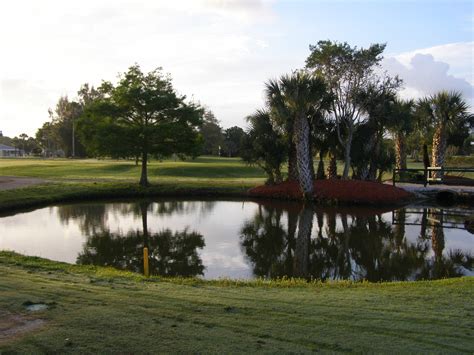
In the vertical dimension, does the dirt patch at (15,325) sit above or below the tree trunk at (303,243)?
above

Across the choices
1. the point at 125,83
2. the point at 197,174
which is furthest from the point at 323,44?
the point at 197,174

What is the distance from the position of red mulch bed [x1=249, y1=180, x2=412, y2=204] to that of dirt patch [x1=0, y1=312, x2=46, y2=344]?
2426cm

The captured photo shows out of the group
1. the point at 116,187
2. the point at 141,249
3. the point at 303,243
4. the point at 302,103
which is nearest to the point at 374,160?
the point at 302,103

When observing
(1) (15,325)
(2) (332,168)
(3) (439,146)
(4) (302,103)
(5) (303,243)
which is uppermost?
(4) (302,103)

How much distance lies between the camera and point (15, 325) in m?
6.14

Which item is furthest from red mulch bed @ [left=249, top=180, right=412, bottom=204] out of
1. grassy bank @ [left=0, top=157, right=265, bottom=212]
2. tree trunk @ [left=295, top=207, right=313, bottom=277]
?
grassy bank @ [left=0, top=157, right=265, bottom=212]

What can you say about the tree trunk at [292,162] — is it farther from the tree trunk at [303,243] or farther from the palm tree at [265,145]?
the tree trunk at [303,243]

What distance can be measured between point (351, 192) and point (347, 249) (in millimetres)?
13296

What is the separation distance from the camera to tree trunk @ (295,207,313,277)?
1334 centimetres

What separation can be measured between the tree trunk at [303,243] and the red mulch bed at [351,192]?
3.57 m

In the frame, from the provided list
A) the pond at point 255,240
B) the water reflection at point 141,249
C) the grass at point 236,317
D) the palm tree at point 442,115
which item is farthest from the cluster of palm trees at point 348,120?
the grass at point 236,317

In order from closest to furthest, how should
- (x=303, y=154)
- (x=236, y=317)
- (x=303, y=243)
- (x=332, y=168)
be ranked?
(x=236, y=317), (x=303, y=243), (x=303, y=154), (x=332, y=168)

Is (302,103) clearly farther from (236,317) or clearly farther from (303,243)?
(236,317)

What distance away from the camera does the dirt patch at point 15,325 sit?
5793mm
